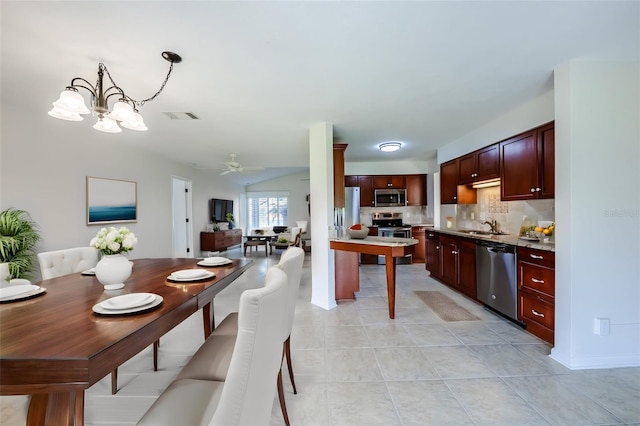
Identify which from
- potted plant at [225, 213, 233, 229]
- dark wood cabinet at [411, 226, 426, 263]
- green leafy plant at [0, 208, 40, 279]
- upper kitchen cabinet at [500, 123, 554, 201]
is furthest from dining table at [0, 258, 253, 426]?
→ potted plant at [225, 213, 233, 229]

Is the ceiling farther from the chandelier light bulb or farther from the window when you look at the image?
the window

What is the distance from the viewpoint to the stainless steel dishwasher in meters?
2.73

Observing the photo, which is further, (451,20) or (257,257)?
(257,257)

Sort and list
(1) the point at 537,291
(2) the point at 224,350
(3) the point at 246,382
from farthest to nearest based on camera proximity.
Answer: (1) the point at 537,291
(2) the point at 224,350
(3) the point at 246,382

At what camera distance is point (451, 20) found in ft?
5.35

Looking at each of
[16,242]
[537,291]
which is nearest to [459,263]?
[537,291]

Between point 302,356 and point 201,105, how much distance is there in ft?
8.86

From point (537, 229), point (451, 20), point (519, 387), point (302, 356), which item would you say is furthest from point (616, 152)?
point (302, 356)

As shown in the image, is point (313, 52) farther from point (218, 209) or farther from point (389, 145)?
point (218, 209)

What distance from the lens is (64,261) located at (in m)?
2.09

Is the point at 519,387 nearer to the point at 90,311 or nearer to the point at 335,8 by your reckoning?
the point at 90,311

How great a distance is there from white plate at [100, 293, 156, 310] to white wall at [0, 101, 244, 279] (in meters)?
2.80

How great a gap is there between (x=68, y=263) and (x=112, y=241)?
1.04 metres

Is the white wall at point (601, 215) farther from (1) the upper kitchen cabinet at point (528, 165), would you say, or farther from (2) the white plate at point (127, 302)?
(2) the white plate at point (127, 302)
